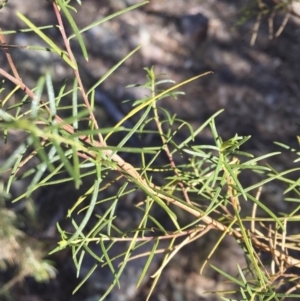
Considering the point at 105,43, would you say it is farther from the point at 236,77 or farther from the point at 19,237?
the point at 19,237

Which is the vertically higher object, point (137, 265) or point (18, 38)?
point (18, 38)

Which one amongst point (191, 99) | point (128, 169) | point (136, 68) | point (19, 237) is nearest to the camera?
point (128, 169)

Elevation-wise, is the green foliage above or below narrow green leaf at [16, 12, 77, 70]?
below

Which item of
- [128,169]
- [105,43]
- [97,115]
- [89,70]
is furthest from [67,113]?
[128,169]

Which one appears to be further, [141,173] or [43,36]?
[141,173]

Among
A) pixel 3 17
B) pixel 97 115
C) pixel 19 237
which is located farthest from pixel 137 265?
pixel 3 17

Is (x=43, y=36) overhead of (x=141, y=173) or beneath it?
overhead

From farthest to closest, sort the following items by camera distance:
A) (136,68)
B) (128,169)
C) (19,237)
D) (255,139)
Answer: (136,68) < (255,139) < (19,237) < (128,169)

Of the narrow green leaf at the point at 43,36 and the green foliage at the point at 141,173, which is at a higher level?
the narrow green leaf at the point at 43,36

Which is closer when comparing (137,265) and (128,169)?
(128,169)

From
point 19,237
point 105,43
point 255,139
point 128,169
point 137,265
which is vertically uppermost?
point 128,169
